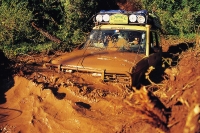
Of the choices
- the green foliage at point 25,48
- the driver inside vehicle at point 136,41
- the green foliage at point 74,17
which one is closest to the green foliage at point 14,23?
the green foliage at point 25,48

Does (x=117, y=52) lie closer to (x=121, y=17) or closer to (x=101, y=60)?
(x=101, y=60)

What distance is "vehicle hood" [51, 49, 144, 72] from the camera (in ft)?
21.5

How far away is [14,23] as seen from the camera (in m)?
14.8

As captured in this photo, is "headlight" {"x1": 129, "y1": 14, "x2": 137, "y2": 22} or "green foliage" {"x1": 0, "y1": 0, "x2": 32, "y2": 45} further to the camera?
"green foliage" {"x1": 0, "y1": 0, "x2": 32, "y2": 45}

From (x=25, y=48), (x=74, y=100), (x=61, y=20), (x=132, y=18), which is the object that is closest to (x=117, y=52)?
(x=132, y=18)

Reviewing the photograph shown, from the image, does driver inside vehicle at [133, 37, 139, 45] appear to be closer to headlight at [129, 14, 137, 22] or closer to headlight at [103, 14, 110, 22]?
headlight at [129, 14, 137, 22]

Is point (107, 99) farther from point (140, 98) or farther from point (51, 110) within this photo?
point (140, 98)

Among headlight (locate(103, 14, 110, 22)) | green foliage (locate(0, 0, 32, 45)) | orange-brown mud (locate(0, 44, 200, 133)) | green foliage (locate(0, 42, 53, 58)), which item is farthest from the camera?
green foliage (locate(0, 0, 32, 45))

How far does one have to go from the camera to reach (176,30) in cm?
1966

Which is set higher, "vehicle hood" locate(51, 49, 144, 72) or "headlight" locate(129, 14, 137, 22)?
"headlight" locate(129, 14, 137, 22)

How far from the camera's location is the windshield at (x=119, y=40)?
7613mm

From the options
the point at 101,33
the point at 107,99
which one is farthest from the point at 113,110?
the point at 101,33

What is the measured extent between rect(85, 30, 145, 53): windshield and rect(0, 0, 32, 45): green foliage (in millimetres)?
7654

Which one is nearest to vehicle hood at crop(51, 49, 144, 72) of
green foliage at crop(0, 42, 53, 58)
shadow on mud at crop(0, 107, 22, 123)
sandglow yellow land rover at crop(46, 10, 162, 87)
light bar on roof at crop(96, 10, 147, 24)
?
sandglow yellow land rover at crop(46, 10, 162, 87)
